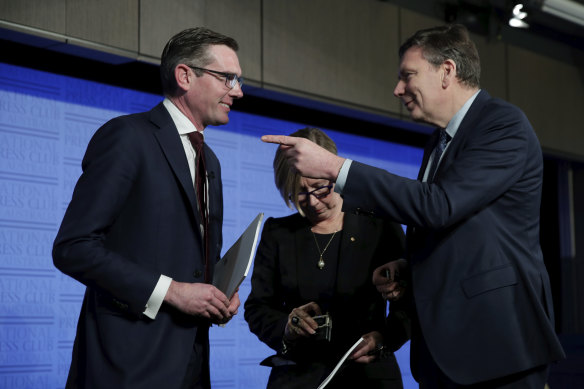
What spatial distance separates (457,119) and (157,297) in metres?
0.89

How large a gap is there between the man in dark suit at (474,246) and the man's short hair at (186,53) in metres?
0.49

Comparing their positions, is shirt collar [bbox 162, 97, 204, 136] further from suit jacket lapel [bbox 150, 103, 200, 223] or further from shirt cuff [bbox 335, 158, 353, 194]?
shirt cuff [bbox 335, 158, 353, 194]

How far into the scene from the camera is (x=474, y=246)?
1.73m

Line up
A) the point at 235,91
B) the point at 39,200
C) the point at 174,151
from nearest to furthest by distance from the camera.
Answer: the point at 174,151 → the point at 235,91 → the point at 39,200

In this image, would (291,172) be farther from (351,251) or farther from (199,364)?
(199,364)

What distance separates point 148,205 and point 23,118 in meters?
1.94

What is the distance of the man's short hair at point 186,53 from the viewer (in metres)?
2.16

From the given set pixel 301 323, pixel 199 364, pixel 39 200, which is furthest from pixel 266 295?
pixel 39 200

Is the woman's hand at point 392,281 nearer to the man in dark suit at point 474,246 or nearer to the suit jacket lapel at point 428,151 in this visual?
the man in dark suit at point 474,246

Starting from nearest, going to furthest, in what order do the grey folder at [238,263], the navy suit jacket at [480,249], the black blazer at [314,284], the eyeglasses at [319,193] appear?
the navy suit jacket at [480,249] < the grey folder at [238,263] < the black blazer at [314,284] < the eyeglasses at [319,193]

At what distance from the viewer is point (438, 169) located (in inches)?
73.2

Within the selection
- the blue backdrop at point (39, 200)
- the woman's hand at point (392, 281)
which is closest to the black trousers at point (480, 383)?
the woman's hand at point (392, 281)

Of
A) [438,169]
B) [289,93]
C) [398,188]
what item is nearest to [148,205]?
[398,188]

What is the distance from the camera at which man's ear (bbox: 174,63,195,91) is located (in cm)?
213
